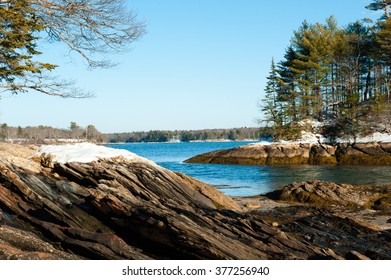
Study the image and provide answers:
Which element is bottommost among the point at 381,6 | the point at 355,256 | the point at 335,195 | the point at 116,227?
the point at 335,195

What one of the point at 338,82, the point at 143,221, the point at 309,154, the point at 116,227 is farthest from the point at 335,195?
the point at 338,82

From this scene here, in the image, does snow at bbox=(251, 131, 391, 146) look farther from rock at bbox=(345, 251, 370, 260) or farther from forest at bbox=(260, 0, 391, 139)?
rock at bbox=(345, 251, 370, 260)

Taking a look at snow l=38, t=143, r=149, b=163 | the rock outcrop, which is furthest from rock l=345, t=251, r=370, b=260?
the rock outcrop

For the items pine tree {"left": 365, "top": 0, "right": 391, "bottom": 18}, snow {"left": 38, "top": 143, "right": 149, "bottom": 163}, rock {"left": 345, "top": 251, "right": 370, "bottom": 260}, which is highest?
pine tree {"left": 365, "top": 0, "right": 391, "bottom": 18}

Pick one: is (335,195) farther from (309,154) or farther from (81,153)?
(309,154)

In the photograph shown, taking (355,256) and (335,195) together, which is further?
(335,195)

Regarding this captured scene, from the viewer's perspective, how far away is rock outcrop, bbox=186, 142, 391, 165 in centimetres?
4397

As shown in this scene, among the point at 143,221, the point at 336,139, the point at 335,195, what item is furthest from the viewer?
the point at 336,139

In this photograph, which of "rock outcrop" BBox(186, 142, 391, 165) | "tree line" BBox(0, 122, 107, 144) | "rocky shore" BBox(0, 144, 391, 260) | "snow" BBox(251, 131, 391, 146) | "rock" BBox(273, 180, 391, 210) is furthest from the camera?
"tree line" BBox(0, 122, 107, 144)

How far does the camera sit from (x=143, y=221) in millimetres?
8781

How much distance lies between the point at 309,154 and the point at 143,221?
41.7 metres

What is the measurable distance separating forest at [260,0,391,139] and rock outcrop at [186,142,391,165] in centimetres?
350

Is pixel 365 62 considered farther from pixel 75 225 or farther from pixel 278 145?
pixel 75 225

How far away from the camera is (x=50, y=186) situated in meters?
12.3
